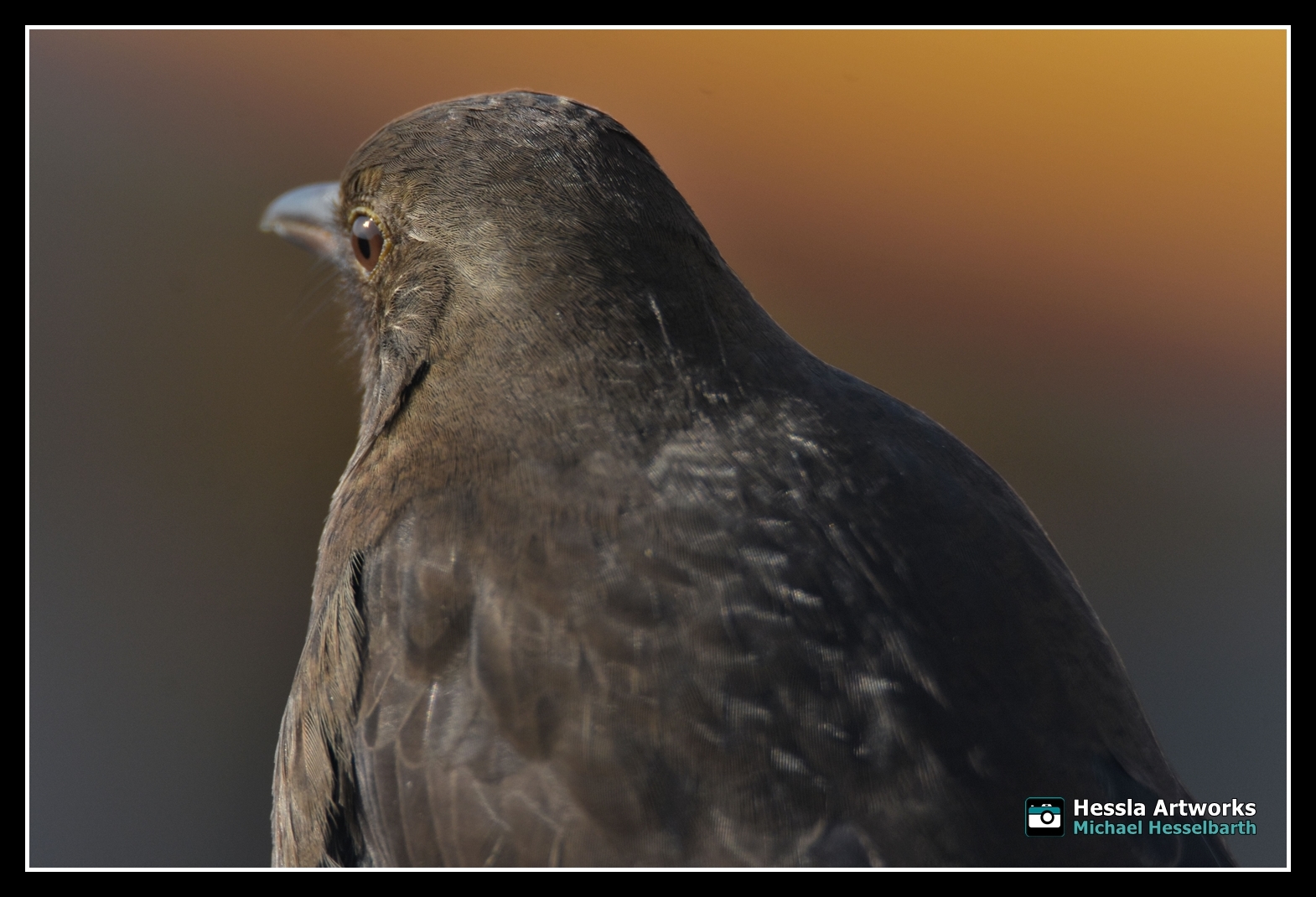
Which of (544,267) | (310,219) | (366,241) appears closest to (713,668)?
(544,267)

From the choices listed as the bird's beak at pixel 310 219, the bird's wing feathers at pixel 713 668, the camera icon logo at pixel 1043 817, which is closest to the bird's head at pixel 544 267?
the bird's wing feathers at pixel 713 668

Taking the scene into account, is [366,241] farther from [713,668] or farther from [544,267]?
[713,668]

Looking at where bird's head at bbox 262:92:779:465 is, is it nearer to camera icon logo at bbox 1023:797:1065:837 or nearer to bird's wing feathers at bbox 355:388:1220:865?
bird's wing feathers at bbox 355:388:1220:865

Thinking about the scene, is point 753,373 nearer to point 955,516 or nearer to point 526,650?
point 955,516

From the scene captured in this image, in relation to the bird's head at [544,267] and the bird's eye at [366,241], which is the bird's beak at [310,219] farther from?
the bird's head at [544,267]

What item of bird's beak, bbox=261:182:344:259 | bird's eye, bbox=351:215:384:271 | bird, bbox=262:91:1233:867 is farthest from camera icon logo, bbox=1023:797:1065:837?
bird's beak, bbox=261:182:344:259

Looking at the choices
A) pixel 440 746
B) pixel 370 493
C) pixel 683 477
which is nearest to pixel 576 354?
pixel 683 477

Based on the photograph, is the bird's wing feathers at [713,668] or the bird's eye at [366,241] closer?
the bird's wing feathers at [713,668]
